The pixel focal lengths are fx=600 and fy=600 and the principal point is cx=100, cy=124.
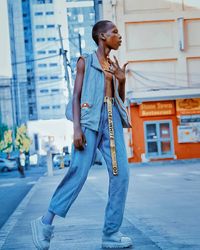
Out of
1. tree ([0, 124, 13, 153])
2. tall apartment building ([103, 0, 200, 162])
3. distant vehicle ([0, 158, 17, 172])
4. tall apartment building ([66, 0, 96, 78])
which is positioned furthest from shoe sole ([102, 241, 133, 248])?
tree ([0, 124, 13, 153])

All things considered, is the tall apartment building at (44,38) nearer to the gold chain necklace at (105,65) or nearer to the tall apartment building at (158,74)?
the gold chain necklace at (105,65)

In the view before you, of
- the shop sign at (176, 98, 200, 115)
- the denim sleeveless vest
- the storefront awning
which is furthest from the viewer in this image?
the shop sign at (176, 98, 200, 115)

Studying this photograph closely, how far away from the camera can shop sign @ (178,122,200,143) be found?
25.0 m

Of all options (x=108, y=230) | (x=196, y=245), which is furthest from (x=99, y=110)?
(x=196, y=245)

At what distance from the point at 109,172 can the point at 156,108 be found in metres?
21.2

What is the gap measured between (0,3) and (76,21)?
29.7 ft

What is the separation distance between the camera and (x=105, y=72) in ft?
13.5

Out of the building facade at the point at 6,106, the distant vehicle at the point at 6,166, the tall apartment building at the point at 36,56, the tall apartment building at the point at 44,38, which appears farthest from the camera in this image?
the building facade at the point at 6,106

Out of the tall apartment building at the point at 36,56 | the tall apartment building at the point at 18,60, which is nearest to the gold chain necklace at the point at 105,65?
the tall apartment building at the point at 36,56

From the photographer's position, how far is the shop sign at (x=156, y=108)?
25047mm

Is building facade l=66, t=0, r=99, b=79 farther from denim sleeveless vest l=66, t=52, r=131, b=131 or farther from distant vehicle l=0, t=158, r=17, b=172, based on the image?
denim sleeveless vest l=66, t=52, r=131, b=131

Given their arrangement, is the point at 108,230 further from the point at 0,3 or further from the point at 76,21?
the point at 76,21

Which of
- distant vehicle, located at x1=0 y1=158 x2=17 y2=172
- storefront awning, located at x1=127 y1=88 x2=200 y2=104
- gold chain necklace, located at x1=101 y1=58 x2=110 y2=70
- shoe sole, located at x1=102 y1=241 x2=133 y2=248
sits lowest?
distant vehicle, located at x1=0 y1=158 x2=17 y2=172

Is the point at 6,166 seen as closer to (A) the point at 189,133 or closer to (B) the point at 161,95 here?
(A) the point at 189,133
